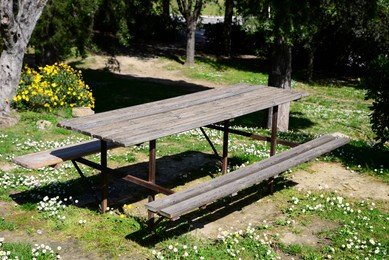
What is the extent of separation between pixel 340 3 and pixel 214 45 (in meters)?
19.1

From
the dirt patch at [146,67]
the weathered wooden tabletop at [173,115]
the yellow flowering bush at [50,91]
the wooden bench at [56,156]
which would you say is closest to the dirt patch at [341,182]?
the weathered wooden tabletop at [173,115]

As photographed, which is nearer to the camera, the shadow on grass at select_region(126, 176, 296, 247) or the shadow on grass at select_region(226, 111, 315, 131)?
the shadow on grass at select_region(126, 176, 296, 247)

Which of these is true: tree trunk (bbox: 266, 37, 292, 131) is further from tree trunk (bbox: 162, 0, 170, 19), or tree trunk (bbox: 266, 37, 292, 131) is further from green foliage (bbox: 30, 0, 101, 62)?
tree trunk (bbox: 162, 0, 170, 19)

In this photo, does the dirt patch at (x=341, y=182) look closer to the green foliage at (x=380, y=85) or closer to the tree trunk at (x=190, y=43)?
the green foliage at (x=380, y=85)

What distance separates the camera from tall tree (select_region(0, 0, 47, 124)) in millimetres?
13070

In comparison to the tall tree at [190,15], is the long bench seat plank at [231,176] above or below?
below

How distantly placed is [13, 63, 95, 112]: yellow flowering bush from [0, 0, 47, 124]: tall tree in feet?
1.26

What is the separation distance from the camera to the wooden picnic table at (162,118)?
672 centimetres

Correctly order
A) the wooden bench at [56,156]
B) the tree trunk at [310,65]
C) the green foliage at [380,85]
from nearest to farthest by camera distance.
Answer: the wooden bench at [56,156]
the green foliage at [380,85]
the tree trunk at [310,65]

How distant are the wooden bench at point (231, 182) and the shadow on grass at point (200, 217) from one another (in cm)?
76

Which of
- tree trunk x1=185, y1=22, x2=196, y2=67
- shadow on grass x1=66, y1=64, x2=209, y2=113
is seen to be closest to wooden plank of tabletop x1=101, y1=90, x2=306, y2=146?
shadow on grass x1=66, y1=64, x2=209, y2=113

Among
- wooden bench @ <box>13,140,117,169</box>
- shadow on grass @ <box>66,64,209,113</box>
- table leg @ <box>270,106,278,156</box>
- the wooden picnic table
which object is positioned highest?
the wooden picnic table

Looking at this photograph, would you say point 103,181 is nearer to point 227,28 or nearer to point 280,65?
point 280,65

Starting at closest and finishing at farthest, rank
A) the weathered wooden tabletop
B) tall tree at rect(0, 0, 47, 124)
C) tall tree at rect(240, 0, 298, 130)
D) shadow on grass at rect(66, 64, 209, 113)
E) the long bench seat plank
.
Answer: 1. the long bench seat plank
2. the weathered wooden tabletop
3. tall tree at rect(240, 0, 298, 130)
4. tall tree at rect(0, 0, 47, 124)
5. shadow on grass at rect(66, 64, 209, 113)
